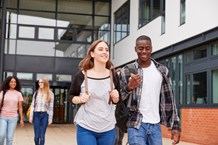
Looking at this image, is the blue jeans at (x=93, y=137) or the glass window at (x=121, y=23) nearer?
the blue jeans at (x=93, y=137)

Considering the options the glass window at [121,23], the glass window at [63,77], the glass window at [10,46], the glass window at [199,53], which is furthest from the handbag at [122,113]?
the glass window at [63,77]

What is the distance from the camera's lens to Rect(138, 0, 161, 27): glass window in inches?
650

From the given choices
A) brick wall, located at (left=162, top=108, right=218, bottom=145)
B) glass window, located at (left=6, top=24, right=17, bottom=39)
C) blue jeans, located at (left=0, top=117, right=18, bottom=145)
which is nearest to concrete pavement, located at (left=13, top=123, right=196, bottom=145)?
brick wall, located at (left=162, top=108, right=218, bottom=145)

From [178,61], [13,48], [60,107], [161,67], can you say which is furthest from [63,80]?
[161,67]

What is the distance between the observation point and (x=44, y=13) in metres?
22.5

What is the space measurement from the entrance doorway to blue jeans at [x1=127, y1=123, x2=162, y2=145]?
64.0 feet

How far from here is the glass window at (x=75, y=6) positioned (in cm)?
2288

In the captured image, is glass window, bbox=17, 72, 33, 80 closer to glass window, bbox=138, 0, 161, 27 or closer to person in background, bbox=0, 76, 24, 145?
glass window, bbox=138, 0, 161, 27

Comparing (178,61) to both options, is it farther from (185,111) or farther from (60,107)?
(60,107)

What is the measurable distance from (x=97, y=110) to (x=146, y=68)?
0.70 m

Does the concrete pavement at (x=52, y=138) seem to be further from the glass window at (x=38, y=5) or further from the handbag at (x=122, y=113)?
the glass window at (x=38, y=5)

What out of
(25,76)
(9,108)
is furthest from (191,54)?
(25,76)

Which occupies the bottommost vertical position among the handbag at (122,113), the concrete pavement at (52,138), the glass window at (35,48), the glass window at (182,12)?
the concrete pavement at (52,138)

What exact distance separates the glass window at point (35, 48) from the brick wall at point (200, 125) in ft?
34.2
